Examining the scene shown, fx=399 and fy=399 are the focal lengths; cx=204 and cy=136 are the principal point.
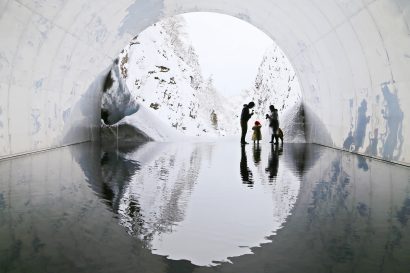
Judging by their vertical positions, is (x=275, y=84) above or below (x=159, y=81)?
above

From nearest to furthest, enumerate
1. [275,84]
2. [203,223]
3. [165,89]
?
1. [203,223]
2. [165,89]
3. [275,84]

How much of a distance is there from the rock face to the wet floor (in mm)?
13995

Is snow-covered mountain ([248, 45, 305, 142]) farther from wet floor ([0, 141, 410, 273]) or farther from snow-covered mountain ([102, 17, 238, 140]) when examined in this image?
wet floor ([0, 141, 410, 273])

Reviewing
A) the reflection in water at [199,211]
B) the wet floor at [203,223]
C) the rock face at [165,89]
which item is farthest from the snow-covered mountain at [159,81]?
the wet floor at [203,223]

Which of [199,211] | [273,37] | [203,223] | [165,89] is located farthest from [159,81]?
[203,223]

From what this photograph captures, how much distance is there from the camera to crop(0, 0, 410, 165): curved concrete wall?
8219 millimetres

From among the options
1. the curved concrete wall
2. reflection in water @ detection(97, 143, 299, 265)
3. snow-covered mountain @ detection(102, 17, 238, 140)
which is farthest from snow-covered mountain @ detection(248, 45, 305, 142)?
reflection in water @ detection(97, 143, 299, 265)

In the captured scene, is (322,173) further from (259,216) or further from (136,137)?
(136,137)

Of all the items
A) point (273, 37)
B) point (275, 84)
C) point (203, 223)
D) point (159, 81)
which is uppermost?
point (275, 84)

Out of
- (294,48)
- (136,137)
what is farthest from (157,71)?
(294,48)

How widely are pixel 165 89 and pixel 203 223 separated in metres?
39.9

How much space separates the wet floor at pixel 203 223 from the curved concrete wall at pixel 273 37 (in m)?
2.96

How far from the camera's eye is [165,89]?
4269cm

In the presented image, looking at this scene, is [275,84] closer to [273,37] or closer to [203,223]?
[273,37]
